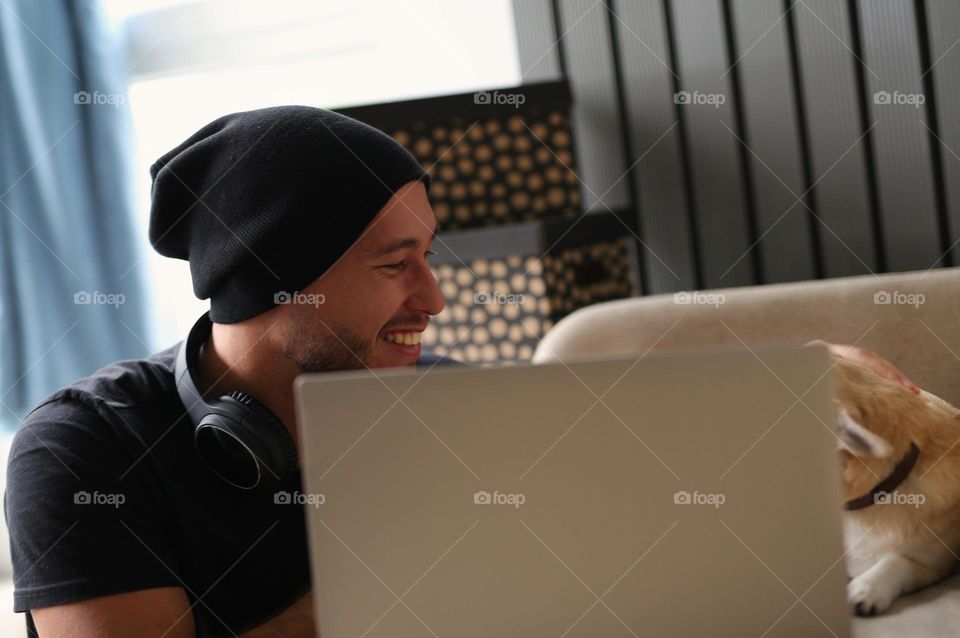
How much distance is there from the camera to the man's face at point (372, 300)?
124cm

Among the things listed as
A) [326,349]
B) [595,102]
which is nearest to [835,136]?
[595,102]

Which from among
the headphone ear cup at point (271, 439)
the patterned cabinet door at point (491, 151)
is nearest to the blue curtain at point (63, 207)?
the patterned cabinet door at point (491, 151)

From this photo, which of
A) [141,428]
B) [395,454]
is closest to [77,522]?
[141,428]

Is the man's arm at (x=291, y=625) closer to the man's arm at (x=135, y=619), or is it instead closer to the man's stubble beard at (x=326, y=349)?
the man's arm at (x=135, y=619)

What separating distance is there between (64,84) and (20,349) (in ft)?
2.41

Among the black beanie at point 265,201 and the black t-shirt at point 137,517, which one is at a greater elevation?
the black beanie at point 265,201

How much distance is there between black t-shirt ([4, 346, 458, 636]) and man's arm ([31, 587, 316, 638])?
0.01 m

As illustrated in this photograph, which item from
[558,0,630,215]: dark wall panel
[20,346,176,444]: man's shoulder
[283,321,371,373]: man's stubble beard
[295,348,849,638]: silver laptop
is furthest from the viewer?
[558,0,630,215]: dark wall panel

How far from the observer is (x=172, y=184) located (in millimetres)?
1197

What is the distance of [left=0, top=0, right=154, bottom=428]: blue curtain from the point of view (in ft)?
8.09

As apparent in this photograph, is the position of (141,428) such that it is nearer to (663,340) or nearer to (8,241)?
(663,340)
